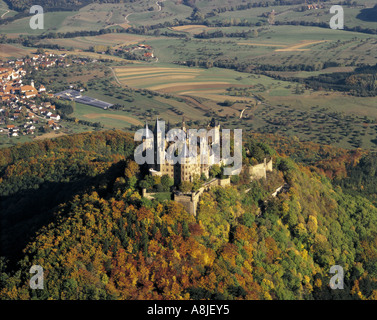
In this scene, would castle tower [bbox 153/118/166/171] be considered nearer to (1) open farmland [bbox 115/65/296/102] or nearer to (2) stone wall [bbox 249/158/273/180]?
(2) stone wall [bbox 249/158/273/180]

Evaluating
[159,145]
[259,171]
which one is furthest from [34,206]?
[259,171]

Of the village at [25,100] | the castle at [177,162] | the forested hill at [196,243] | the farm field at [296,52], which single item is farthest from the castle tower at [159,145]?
the farm field at [296,52]

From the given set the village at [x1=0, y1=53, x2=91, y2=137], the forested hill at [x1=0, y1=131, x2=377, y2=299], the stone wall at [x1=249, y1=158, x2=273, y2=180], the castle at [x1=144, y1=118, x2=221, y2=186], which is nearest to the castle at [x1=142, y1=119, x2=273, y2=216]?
the castle at [x1=144, y1=118, x2=221, y2=186]

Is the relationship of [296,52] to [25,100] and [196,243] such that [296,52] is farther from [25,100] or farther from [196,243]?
[196,243]

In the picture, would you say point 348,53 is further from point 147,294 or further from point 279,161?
point 147,294

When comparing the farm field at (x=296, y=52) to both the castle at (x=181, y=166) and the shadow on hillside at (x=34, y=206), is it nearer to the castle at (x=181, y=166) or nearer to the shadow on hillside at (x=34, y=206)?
the shadow on hillside at (x=34, y=206)

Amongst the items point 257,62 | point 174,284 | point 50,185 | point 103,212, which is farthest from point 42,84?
point 174,284

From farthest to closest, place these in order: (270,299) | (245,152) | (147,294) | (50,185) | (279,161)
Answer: (50,185), (279,161), (245,152), (270,299), (147,294)
